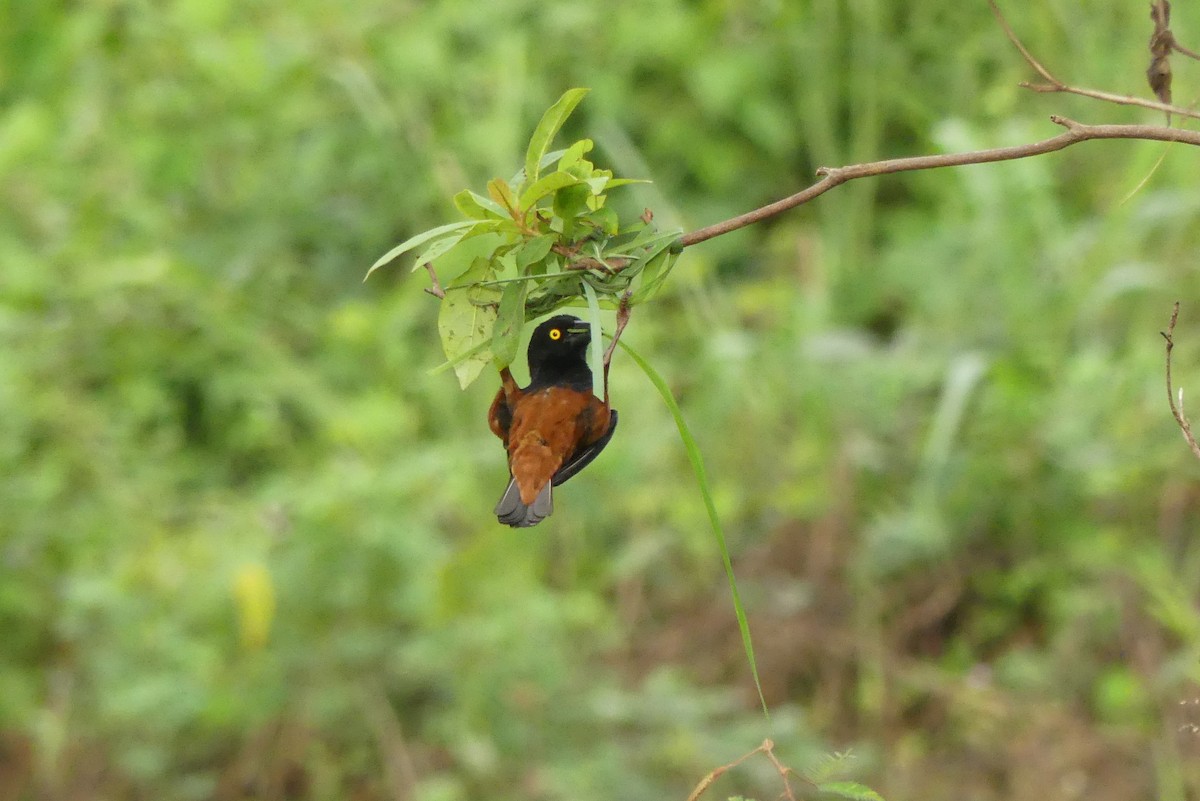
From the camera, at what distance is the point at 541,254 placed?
150 cm

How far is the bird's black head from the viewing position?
1.83m

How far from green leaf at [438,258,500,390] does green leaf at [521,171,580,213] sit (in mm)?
93

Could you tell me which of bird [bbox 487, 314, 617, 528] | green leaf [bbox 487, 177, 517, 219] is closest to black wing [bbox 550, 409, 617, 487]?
bird [bbox 487, 314, 617, 528]

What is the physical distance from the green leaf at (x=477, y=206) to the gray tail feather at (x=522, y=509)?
356 millimetres

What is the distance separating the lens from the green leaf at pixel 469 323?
1.55 meters

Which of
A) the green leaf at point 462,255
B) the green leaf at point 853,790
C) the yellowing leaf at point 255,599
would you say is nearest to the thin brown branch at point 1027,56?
the green leaf at point 853,790

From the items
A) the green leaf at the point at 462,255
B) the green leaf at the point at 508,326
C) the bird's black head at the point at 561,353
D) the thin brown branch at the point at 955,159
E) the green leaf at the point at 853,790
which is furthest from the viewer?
the green leaf at the point at 462,255

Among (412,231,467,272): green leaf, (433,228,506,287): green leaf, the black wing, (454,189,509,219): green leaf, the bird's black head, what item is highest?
(433,228,506,287): green leaf

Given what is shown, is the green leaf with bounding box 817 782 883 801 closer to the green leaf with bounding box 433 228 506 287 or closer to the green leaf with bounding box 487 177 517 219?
the green leaf with bounding box 487 177 517 219

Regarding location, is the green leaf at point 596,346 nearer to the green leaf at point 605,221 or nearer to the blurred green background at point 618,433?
the green leaf at point 605,221

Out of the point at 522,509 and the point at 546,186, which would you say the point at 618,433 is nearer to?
the point at 522,509

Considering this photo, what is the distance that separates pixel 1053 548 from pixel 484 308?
3110 mm

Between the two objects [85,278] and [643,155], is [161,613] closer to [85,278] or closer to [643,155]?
[85,278]

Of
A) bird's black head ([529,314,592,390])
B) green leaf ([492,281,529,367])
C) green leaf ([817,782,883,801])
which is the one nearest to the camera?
green leaf ([817,782,883,801])
